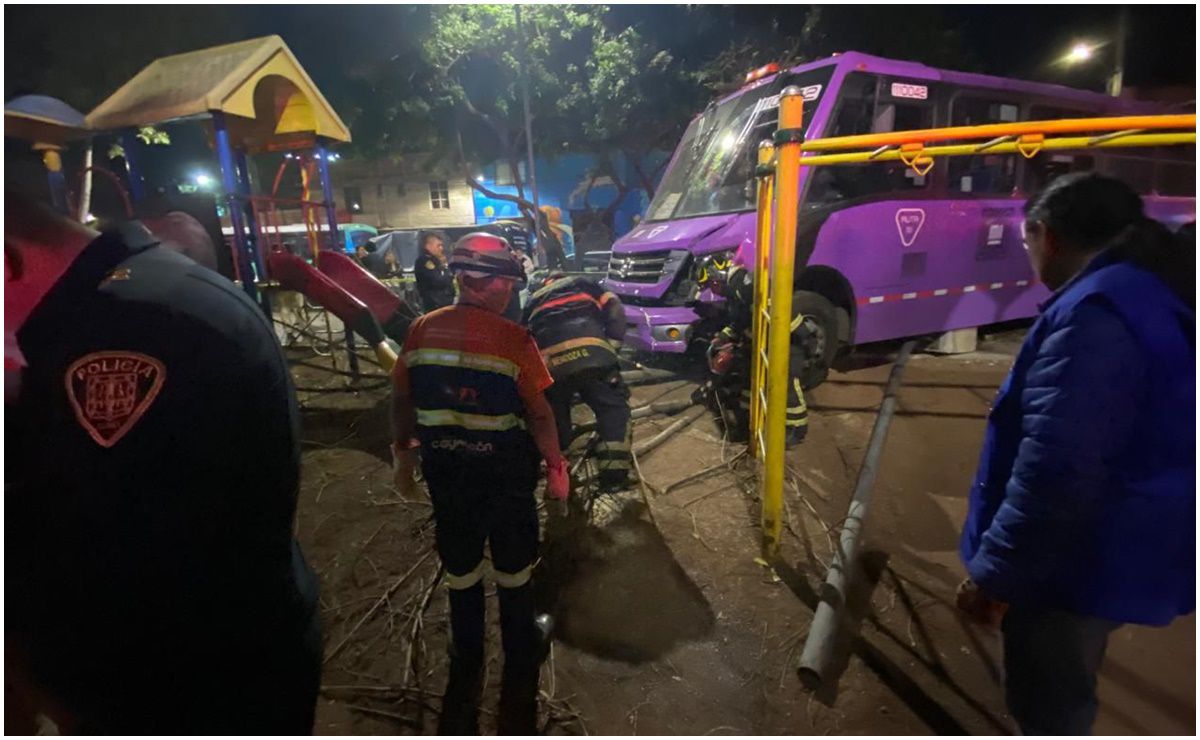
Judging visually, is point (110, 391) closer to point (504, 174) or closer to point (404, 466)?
point (404, 466)

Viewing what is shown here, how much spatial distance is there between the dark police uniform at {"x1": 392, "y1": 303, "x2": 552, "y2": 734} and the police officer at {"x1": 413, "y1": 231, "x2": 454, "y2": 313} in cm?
445

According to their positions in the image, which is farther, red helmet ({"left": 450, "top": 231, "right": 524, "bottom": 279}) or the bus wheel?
the bus wheel

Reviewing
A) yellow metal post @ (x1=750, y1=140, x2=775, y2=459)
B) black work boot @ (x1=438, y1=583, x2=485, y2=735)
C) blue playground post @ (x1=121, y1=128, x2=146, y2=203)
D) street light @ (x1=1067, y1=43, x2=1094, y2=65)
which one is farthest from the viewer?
street light @ (x1=1067, y1=43, x2=1094, y2=65)

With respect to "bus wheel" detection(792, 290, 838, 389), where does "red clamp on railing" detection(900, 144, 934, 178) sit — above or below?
above

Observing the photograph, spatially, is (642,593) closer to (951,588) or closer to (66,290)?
(951,588)

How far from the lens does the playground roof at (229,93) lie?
5.84 metres

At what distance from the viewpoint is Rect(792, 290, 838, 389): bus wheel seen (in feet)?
17.1

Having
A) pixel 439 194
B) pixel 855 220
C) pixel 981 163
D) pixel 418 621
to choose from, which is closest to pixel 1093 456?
pixel 418 621

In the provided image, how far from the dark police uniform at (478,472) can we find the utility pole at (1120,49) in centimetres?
1658

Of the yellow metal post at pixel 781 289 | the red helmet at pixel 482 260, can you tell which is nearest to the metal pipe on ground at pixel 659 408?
the yellow metal post at pixel 781 289

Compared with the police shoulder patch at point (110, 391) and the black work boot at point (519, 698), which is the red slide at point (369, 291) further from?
the police shoulder patch at point (110, 391)

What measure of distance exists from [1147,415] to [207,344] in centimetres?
206

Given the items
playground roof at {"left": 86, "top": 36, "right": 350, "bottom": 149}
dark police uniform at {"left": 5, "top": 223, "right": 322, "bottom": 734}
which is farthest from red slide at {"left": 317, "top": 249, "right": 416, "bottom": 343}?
dark police uniform at {"left": 5, "top": 223, "right": 322, "bottom": 734}

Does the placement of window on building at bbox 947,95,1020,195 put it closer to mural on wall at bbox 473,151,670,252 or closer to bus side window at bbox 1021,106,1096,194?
bus side window at bbox 1021,106,1096,194
